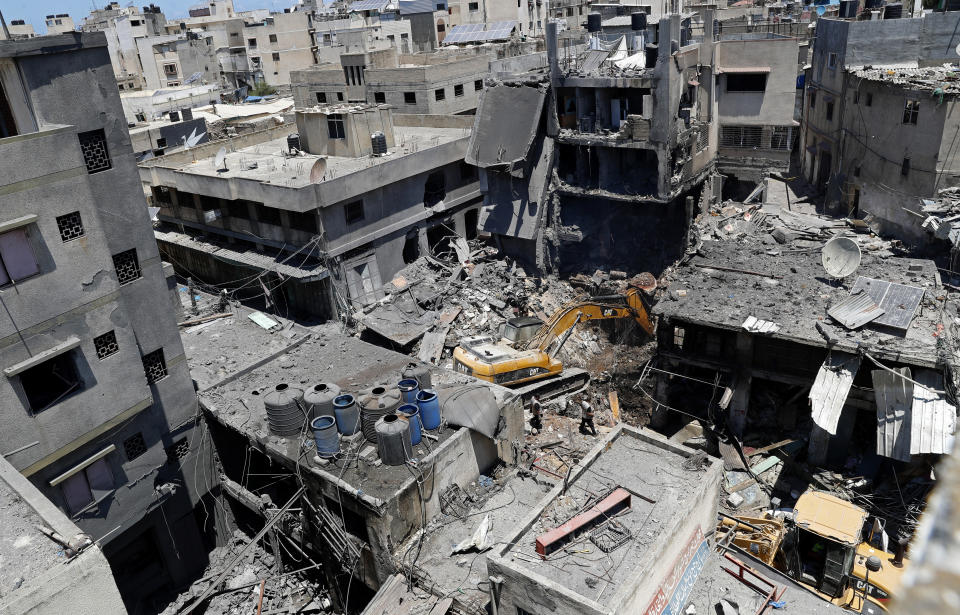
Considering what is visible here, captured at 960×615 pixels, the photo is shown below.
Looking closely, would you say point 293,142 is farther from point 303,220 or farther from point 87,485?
point 87,485

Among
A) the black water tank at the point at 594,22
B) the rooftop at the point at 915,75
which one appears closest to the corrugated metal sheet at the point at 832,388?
the rooftop at the point at 915,75

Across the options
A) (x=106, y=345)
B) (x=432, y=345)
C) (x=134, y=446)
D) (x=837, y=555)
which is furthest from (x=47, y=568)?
(x=432, y=345)

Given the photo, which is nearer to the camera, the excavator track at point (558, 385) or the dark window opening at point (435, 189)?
the excavator track at point (558, 385)

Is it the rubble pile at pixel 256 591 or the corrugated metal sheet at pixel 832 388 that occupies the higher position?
the corrugated metal sheet at pixel 832 388

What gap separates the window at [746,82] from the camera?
1395 inches

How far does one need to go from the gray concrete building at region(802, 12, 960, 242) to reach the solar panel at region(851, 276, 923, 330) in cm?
963

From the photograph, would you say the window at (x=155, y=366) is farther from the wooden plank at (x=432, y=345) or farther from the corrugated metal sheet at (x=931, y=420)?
the corrugated metal sheet at (x=931, y=420)

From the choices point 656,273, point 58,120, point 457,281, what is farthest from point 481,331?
point 58,120

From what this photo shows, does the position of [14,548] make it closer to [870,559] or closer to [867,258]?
[870,559]

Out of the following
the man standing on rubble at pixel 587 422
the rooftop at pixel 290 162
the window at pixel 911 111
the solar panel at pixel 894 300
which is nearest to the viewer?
the solar panel at pixel 894 300

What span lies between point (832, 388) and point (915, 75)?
20442 mm

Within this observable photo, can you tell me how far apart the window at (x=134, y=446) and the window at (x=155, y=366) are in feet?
5.73

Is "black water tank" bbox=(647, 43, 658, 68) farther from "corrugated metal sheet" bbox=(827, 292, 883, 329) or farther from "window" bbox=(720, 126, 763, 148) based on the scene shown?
"corrugated metal sheet" bbox=(827, 292, 883, 329)

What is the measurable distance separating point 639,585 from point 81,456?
15158mm
